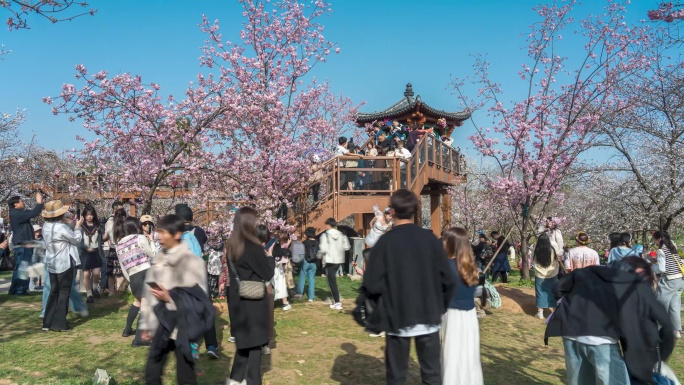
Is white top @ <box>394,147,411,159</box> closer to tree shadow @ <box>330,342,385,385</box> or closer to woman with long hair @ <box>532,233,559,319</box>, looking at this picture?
woman with long hair @ <box>532,233,559,319</box>

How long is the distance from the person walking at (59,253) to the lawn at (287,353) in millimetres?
540

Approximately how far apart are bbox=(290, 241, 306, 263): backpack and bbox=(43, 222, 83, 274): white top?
4.37 m

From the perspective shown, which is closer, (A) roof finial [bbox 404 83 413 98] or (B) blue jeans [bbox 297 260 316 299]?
(B) blue jeans [bbox 297 260 316 299]

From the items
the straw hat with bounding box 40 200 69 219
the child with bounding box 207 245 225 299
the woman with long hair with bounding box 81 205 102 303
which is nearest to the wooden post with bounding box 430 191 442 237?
the child with bounding box 207 245 225 299

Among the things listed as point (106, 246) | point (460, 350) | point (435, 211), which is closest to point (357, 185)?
point (106, 246)

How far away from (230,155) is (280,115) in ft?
4.86

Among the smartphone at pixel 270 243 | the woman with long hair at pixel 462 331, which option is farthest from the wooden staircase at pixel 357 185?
the woman with long hair at pixel 462 331

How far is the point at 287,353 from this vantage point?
667cm

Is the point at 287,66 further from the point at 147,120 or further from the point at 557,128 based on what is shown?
the point at 557,128

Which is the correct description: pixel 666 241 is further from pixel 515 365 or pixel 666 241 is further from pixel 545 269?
pixel 515 365

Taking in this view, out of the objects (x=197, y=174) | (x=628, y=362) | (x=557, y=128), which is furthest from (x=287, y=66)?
(x=628, y=362)

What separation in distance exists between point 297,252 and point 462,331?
6362 mm

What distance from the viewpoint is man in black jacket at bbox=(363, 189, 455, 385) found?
389 centimetres

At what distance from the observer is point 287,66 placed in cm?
1294
